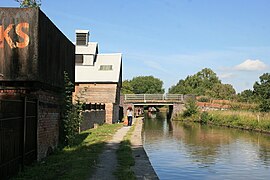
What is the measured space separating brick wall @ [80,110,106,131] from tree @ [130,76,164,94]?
8981cm

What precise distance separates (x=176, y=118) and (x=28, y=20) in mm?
45770

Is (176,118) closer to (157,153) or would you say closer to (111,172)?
(157,153)

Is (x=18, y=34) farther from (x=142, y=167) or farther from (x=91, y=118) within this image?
(x=91, y=118)

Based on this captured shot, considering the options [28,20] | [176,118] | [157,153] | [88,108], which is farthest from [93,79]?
[28,20]

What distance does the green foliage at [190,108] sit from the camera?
172 feet

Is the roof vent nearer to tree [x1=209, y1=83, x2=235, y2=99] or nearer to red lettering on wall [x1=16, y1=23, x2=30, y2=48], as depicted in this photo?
red lettering on wall [x1=16, y1=23, x2=30, y2=48]

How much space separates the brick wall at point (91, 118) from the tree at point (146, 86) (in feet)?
295

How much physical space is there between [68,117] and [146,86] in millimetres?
110335

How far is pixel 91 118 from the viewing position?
26.8 m

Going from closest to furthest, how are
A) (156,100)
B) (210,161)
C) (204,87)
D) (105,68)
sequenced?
(210,161), (105,68), (156,100), (204,87)

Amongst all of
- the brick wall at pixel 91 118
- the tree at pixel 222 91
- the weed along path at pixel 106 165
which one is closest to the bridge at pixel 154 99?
the brick wall at pixel 91 118

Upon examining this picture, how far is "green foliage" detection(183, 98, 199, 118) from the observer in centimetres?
5231

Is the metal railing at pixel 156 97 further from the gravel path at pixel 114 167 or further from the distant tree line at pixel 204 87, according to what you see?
the gravel path at pixel 114 167

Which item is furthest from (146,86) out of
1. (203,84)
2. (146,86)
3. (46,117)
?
(46,117)
